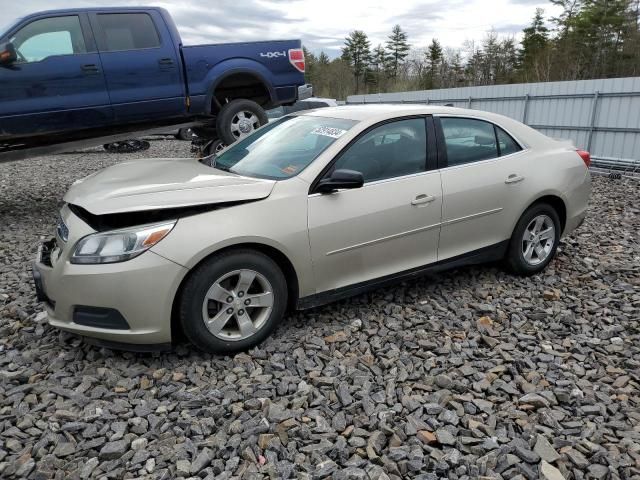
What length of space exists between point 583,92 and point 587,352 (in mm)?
11279

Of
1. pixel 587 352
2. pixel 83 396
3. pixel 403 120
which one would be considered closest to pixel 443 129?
pixel 403 120

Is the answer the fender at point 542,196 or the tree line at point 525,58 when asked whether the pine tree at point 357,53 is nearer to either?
the tree line at point 525,58

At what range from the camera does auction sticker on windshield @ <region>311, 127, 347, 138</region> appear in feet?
11.4

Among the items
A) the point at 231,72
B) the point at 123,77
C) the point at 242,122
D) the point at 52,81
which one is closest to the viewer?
the point at 52,81

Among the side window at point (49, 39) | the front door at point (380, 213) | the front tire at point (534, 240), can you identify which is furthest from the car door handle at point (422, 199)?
the side window at point (49, 39)

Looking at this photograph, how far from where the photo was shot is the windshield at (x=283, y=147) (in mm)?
3416

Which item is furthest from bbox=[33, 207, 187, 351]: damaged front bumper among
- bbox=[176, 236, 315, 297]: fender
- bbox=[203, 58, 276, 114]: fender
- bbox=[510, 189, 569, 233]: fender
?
bbox=[203, 58, 276, 114]: fender

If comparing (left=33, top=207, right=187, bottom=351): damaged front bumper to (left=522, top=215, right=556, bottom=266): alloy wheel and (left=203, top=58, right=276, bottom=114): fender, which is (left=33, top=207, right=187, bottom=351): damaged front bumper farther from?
(left=203, top=58, right=276, bottom=114): fender

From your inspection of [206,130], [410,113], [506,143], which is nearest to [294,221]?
[410,113]

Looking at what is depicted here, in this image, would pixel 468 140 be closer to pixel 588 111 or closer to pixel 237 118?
pixel 237 118

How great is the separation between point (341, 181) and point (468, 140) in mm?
1406

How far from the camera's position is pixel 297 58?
7766 millimetres

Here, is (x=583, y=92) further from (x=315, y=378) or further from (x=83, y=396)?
(x=83, y=396)

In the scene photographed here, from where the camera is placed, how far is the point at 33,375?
9.66ft
